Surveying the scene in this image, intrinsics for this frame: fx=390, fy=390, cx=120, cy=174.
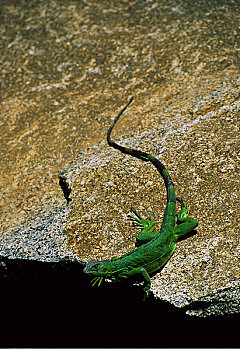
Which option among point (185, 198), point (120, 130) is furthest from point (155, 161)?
point (120, 130)

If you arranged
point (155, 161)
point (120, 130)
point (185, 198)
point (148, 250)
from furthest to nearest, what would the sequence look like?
point (120, 130)
point (155, 161)
point (185, 198)
point (148, 250)

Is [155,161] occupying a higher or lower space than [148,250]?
higher

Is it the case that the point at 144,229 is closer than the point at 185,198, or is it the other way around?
the point at 144,229

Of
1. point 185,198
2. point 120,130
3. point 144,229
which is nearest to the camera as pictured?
point 144,229

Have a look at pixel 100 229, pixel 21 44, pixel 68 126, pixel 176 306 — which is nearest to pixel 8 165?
pixel 68 126

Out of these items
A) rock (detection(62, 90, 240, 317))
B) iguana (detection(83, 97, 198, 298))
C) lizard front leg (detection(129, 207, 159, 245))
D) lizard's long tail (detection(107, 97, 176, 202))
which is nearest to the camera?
rock (detection(62, 90, 240, 317))

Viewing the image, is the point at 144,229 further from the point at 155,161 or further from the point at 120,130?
the point at 120,130

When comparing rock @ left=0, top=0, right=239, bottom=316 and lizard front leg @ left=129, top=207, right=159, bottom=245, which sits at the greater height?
rock @ left=0, top=0, right=239, bottom=316

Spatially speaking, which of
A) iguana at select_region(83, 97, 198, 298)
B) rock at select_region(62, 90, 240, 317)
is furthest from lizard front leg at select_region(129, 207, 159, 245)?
rock at select_region(62, 90, 240, 317)

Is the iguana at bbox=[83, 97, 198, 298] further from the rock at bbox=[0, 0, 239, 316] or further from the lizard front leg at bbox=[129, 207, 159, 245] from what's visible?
the rock at bbox=[0, 0, 239, 316]
